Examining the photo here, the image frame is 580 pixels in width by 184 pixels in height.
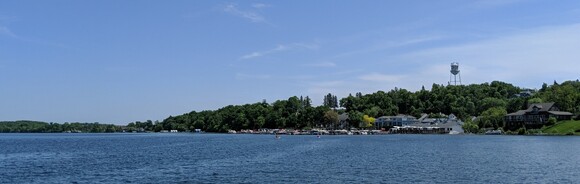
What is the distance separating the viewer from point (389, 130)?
189 metres

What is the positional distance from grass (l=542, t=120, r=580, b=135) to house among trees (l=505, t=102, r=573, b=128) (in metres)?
5.94

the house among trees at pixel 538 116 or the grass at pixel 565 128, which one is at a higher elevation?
the house among trees at pixel 538 116

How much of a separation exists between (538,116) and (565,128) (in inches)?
631

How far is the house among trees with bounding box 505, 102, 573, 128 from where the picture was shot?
466 ft

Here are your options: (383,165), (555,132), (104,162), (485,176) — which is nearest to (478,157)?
(383,165)

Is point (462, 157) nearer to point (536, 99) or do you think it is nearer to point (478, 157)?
point (478, 157)

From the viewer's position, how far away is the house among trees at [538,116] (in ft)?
466

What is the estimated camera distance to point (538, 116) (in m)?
144

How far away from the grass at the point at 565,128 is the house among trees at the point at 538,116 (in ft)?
19.5

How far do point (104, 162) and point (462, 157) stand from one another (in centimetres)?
3694

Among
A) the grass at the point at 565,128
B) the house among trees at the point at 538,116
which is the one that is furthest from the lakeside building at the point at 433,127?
the grass at the point at 565,128

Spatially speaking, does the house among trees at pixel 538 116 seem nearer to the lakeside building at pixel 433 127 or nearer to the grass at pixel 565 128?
the grass at pixel 565 128

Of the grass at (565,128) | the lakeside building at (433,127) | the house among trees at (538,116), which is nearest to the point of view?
the grass at (565,128)

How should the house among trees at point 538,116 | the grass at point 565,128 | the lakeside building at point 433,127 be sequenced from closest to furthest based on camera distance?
1. the grass at point 565,128
2. the house among trees at point 538,116
3. the lakeside building at point 433,127
